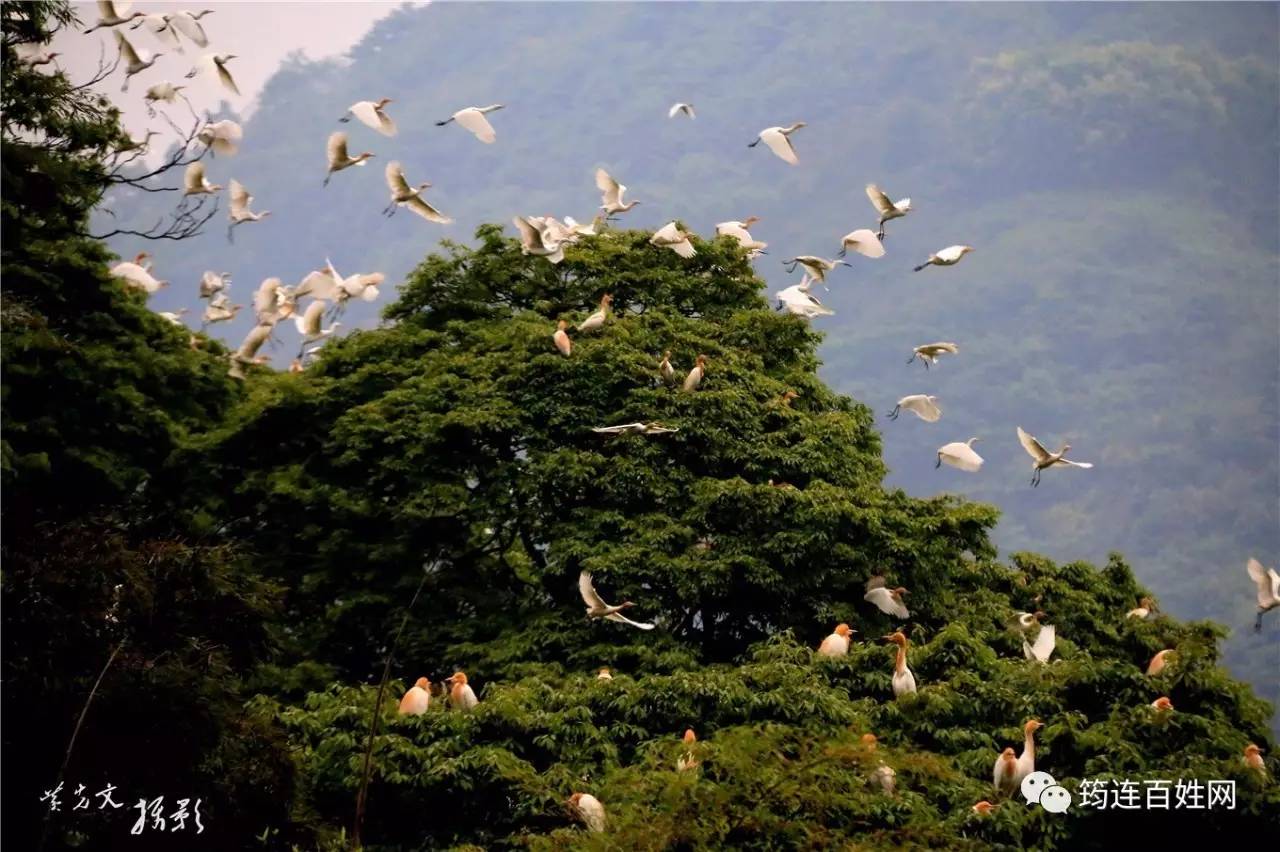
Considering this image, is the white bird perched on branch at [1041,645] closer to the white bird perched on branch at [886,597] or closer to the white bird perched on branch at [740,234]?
the white bird perched on branch at [886,597]

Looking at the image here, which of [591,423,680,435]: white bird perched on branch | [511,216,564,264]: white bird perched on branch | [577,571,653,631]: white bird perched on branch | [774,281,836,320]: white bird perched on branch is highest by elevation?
[511,216,564,264]: white bird perched on branch

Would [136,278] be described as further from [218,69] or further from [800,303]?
[800,303]

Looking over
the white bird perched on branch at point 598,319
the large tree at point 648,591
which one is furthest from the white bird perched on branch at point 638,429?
the white bird perched on branch at point 598,319

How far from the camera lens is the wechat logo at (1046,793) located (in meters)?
8.89

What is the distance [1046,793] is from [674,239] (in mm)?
6898

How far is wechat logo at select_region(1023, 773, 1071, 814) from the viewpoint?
889 cm

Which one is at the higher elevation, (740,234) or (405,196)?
(405,196)

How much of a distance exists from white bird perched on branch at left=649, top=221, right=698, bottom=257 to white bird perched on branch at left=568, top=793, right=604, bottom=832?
7.03 metres

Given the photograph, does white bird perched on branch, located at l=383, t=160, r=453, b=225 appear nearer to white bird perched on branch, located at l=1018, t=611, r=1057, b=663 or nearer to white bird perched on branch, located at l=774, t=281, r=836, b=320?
white bird perched on branch, located at l=774, t=281, r=836, b=320

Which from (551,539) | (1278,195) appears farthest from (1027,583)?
(1278,195)

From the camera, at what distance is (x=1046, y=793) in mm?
8953

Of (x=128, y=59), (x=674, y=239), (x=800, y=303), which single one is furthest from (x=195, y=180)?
(x=800, y=303)

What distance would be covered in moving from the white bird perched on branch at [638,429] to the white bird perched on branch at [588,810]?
4600 millimetres

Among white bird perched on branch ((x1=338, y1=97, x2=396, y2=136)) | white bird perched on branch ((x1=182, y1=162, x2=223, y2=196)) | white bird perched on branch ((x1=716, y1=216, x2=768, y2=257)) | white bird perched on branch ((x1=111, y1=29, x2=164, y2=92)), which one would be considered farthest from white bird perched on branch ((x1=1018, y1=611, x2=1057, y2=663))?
white bird perched on branch ((x1=182, y1=162, x2=223, y2=196))
